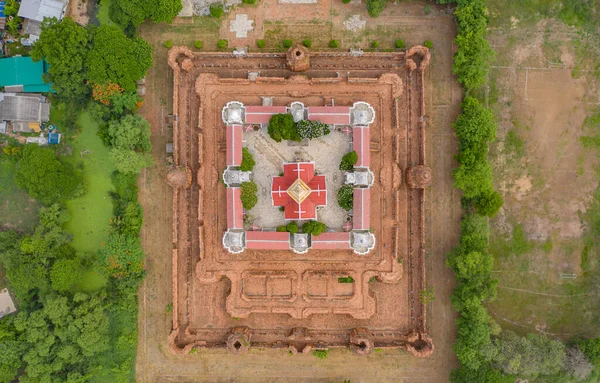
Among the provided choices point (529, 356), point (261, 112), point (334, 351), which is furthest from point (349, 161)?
point (529, 356)

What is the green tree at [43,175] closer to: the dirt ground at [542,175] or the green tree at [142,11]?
the green tree at [142,11]

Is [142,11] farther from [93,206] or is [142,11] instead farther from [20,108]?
[93,206]

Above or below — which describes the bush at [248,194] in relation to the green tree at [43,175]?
below

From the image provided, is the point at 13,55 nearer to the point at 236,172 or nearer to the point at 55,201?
the point at 55,201

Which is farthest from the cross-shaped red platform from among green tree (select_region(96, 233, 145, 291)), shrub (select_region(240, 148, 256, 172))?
green tree (select_region(96, 233, 145, 291))

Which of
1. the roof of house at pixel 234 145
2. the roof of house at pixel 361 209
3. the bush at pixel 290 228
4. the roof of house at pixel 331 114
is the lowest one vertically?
the bush at pixel 290 228

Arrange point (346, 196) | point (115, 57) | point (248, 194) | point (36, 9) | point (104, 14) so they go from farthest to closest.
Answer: point (104, 14)
point (36, 9)
point (346, 196)
point (248, 194)
point (115, 57)

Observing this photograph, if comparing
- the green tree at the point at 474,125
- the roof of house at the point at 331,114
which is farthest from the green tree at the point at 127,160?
the green tree at the point at 474,125
